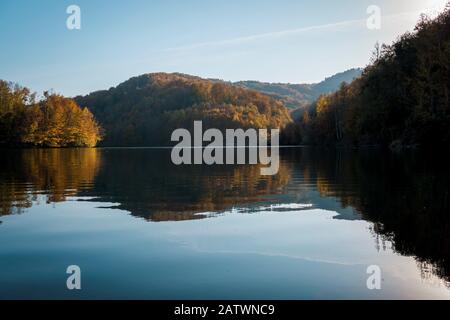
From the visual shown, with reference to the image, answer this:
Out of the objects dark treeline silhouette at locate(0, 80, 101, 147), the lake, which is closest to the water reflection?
the lake

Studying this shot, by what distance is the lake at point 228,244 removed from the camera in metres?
7.45

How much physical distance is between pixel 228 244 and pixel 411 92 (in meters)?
59.3

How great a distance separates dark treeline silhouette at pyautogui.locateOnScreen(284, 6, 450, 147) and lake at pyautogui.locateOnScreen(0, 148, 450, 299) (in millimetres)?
40966

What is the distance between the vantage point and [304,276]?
314 inches

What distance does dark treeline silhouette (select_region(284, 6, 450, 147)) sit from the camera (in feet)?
185

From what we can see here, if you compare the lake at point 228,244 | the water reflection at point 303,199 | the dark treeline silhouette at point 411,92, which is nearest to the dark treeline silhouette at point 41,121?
the dark treeline silhouette at point 411,92

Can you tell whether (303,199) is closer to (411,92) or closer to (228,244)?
(228,244)

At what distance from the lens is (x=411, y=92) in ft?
209

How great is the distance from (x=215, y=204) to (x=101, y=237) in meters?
6.02

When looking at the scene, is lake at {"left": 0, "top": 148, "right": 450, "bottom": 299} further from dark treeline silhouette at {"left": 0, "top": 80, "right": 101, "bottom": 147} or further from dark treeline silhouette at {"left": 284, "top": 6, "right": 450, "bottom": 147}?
dark treeline silhouette at {"left": 0, "top": 80, "right": 101, "bottom": 147}

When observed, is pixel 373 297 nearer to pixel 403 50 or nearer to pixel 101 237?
pixel 101 237

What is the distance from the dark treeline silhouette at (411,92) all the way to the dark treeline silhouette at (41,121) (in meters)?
77.2

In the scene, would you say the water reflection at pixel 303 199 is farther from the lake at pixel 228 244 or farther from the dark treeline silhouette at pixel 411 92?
the dark treeline silhouette at pixel 411 92
